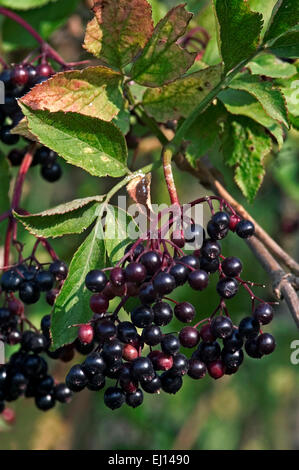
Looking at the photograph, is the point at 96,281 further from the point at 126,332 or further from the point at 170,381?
the point at 170,381

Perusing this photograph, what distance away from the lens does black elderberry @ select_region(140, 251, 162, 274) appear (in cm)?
93

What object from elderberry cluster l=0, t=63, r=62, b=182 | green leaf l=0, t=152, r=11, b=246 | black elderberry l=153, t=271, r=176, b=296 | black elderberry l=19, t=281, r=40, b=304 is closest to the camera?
black elderberry l=153, t=271, r=176, b=296

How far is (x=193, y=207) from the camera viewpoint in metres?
1.05

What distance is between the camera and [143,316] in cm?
93

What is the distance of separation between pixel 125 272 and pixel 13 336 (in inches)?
14.8

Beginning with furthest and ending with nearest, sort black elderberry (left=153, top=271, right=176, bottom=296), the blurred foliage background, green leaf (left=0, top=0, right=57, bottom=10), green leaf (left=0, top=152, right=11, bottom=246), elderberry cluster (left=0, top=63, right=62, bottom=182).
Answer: the blurred foliage background
green leaf (left=0, top=0, right=57, bottom=10)
green leaf (left=0, top=152, right=11, bottom=246)
elderberry cluster (left=0, top=63, right=62, bottom=182)
black elderberry (left=153, top=271, right=176, bottom=296)

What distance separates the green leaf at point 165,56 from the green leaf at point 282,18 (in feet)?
0.42

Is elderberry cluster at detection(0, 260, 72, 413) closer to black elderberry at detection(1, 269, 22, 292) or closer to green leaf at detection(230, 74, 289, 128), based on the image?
black elderberry at detection(1, 269, 22, 292)

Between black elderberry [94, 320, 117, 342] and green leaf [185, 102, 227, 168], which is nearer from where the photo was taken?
black elderberry [94, 320, 117, 342]

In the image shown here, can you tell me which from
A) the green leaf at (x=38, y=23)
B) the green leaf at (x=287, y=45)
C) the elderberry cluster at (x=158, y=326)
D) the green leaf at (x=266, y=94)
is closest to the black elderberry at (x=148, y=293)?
the elderberry cluster at (x=158, y=326)

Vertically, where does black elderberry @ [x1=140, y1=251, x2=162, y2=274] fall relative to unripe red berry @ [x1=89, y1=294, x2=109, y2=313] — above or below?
above

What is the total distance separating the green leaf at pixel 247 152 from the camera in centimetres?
123

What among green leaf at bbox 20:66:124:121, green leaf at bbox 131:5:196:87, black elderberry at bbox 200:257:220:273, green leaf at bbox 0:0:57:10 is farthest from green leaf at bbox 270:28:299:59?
green leaf at bbox 0:0:57:10

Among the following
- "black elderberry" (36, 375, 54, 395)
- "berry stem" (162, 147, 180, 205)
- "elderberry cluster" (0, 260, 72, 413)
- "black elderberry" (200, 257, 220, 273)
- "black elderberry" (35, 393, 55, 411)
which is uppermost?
"berry stem" (162, 147, 180, 205)
